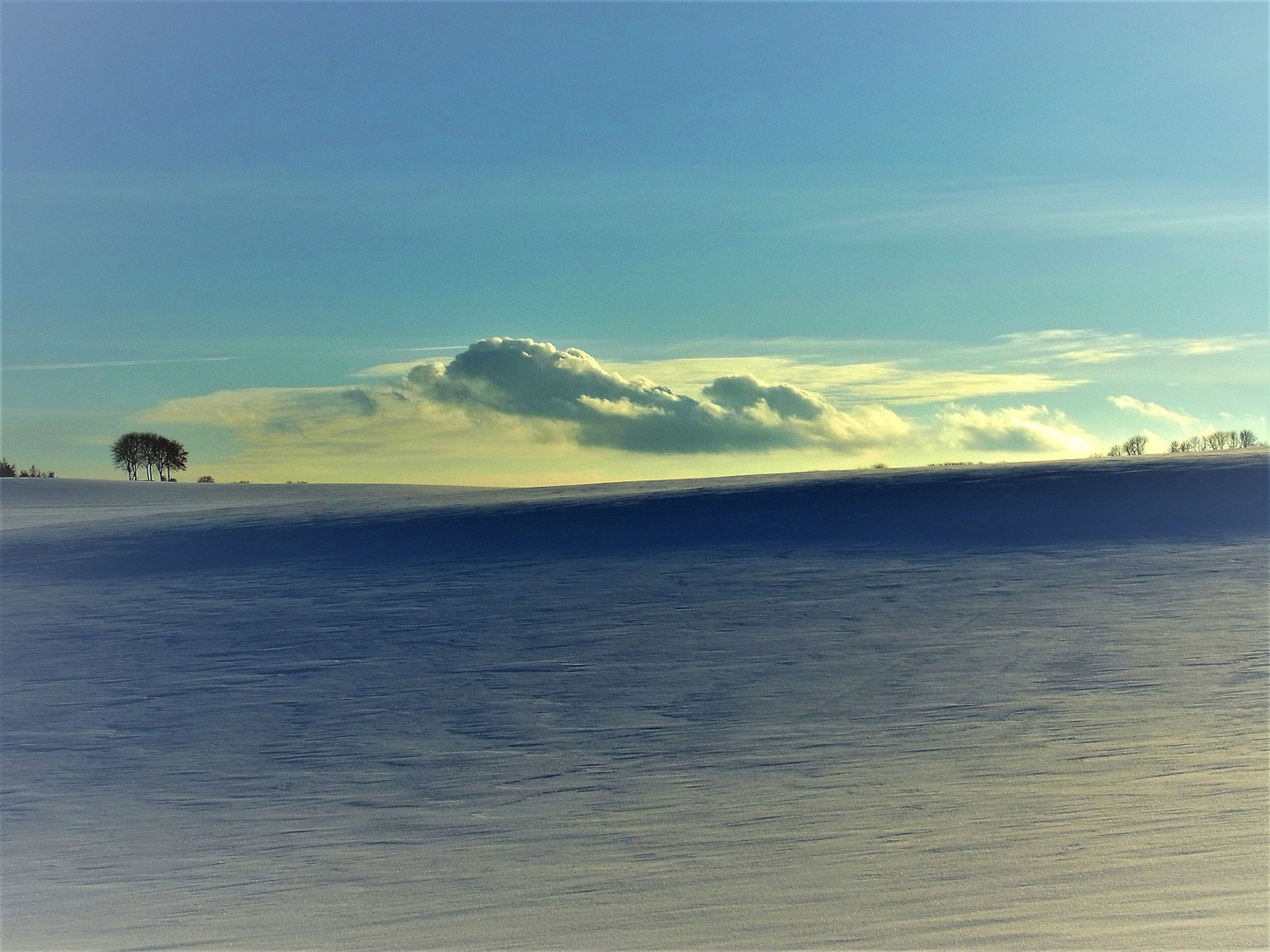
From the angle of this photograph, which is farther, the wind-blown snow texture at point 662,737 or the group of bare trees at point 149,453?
the group of bare trees at point 149,453

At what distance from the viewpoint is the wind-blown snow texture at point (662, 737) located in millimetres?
5656

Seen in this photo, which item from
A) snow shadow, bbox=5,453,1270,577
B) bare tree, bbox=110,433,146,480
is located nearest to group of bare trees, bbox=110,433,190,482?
bare tree, bbox=110,433,146,480

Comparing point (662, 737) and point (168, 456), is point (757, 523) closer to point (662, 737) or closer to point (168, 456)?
point (662, 737)

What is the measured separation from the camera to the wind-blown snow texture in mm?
5656

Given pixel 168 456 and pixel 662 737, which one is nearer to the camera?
pixel 662 737

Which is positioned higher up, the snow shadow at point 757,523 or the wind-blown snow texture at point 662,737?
the snow shadow at point 757,523

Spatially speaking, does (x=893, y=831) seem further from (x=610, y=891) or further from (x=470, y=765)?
(x=470, y=765)

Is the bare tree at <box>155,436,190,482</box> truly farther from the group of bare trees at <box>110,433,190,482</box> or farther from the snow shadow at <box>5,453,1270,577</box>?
the snow shadow at <box>5,453,1270,577</box>

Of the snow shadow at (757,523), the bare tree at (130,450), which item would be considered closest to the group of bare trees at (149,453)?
the bare tree at (130,450)

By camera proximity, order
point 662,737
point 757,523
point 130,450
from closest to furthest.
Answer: point 662,737 → point 757,523 → point 130,450

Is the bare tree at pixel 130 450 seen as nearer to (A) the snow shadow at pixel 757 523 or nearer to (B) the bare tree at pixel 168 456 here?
(B) the bare tree at pixel 168 456

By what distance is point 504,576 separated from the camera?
Result: 1494 cm

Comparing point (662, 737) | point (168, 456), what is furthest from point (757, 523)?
point (168, 456)

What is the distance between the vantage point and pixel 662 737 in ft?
28.1
